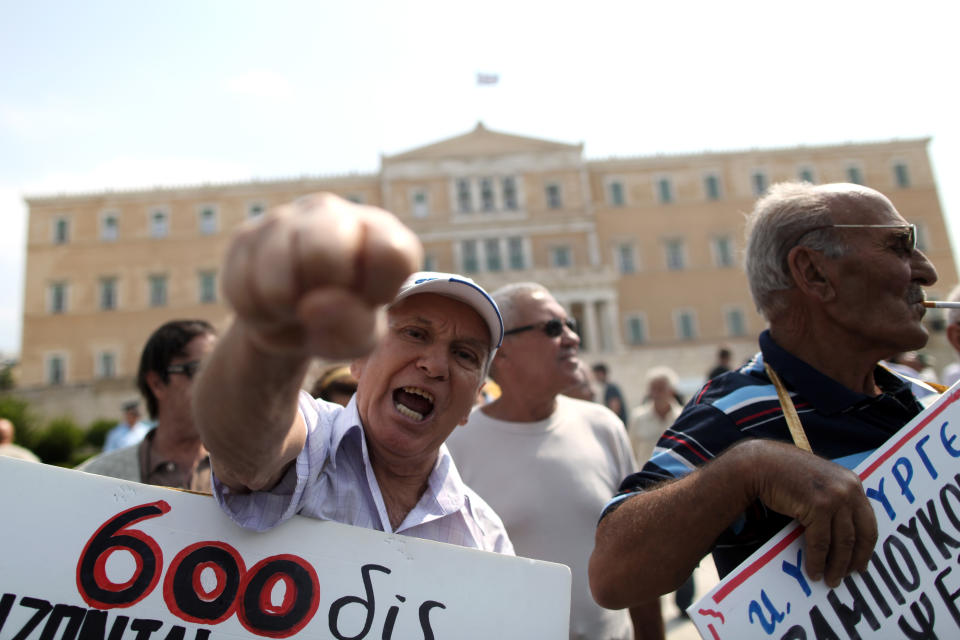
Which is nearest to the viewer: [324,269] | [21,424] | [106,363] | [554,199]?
[324,269]

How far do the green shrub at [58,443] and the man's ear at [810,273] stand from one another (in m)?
22.9

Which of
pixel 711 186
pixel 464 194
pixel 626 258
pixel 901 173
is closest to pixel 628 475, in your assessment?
pixel 464 194

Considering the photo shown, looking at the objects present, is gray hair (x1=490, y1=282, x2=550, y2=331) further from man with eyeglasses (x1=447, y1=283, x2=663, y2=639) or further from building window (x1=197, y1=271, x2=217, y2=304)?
building window (x1=197, y1=271, x2=217, y2=304)

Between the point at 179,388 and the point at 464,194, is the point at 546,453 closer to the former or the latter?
the point at 179,388

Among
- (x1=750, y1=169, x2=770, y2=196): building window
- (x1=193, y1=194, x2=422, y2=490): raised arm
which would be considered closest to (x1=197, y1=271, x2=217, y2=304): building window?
(x1=750, y1=169, x2=770, y2=196): building window

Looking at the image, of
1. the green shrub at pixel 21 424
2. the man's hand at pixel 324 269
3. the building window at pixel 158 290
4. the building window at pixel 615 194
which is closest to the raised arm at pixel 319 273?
the man's hand at pixel 324 269

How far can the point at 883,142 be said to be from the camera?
4166 centimetres

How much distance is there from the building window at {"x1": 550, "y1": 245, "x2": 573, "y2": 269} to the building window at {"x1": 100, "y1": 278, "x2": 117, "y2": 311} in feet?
83.7

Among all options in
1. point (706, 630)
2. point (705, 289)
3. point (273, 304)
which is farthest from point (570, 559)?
point (705, 289)

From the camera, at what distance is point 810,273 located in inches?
76.5

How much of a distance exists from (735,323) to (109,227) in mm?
37317

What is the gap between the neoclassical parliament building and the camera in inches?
1511

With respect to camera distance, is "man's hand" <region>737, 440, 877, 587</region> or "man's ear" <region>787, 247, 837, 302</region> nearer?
"man's hand" <region>737, 440, 877, 587</region>

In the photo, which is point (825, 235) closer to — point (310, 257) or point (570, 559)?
point (570, 559)
